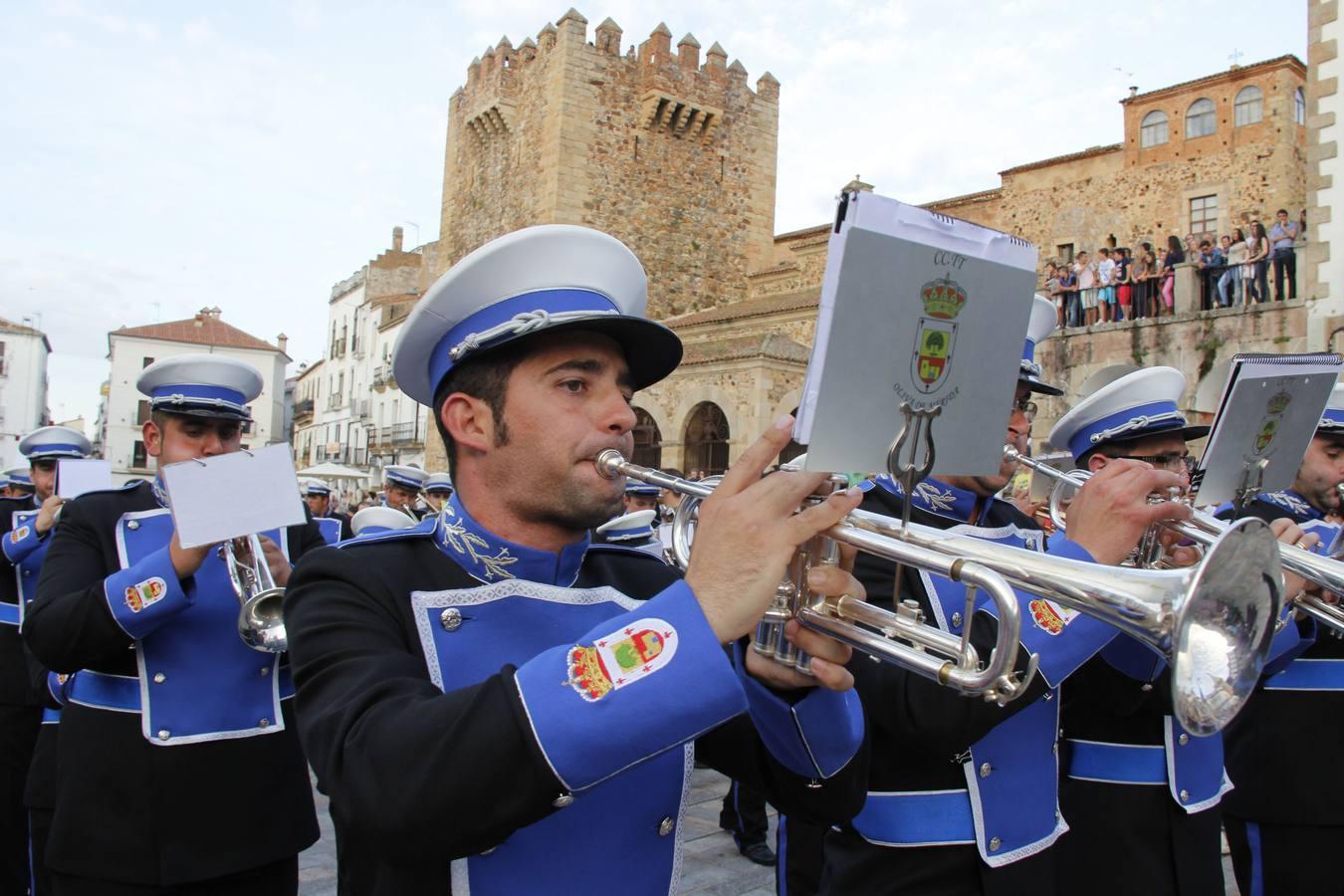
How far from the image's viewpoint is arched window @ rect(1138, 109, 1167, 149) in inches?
968

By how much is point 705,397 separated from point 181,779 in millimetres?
17546

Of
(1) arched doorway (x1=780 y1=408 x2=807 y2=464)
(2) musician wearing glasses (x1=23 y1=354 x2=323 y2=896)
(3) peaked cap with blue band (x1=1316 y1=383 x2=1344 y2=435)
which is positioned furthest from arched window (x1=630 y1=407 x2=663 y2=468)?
(2) musician wearing glasses (x1=23 y1=354 x2=323 y2=896)

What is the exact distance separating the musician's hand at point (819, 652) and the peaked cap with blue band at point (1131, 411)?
6.34 feet

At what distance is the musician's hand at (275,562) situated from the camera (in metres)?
3.29

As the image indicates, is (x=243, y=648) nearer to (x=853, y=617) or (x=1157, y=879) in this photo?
(x=853, y=617)

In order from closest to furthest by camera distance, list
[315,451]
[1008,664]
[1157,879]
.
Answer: [1008,664], [1157,879], [315,451]

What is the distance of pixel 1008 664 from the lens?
158 centimetres

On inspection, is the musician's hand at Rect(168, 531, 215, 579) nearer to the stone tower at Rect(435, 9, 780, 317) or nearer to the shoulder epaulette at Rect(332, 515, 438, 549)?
the shoulder epaulette at Rect(332, 515, 438, 549)

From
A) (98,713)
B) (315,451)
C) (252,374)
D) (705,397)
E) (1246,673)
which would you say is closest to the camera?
(1246,673)

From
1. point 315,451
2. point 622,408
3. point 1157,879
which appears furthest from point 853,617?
point 315,451

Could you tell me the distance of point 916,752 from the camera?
261 cm

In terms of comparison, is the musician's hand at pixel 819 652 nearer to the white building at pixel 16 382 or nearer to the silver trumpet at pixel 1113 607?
the silver trumpet at pixel 1113 607

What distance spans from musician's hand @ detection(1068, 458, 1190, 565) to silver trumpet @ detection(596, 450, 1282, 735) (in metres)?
0.62

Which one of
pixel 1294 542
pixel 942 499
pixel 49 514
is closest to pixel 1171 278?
pixel 1294 542
